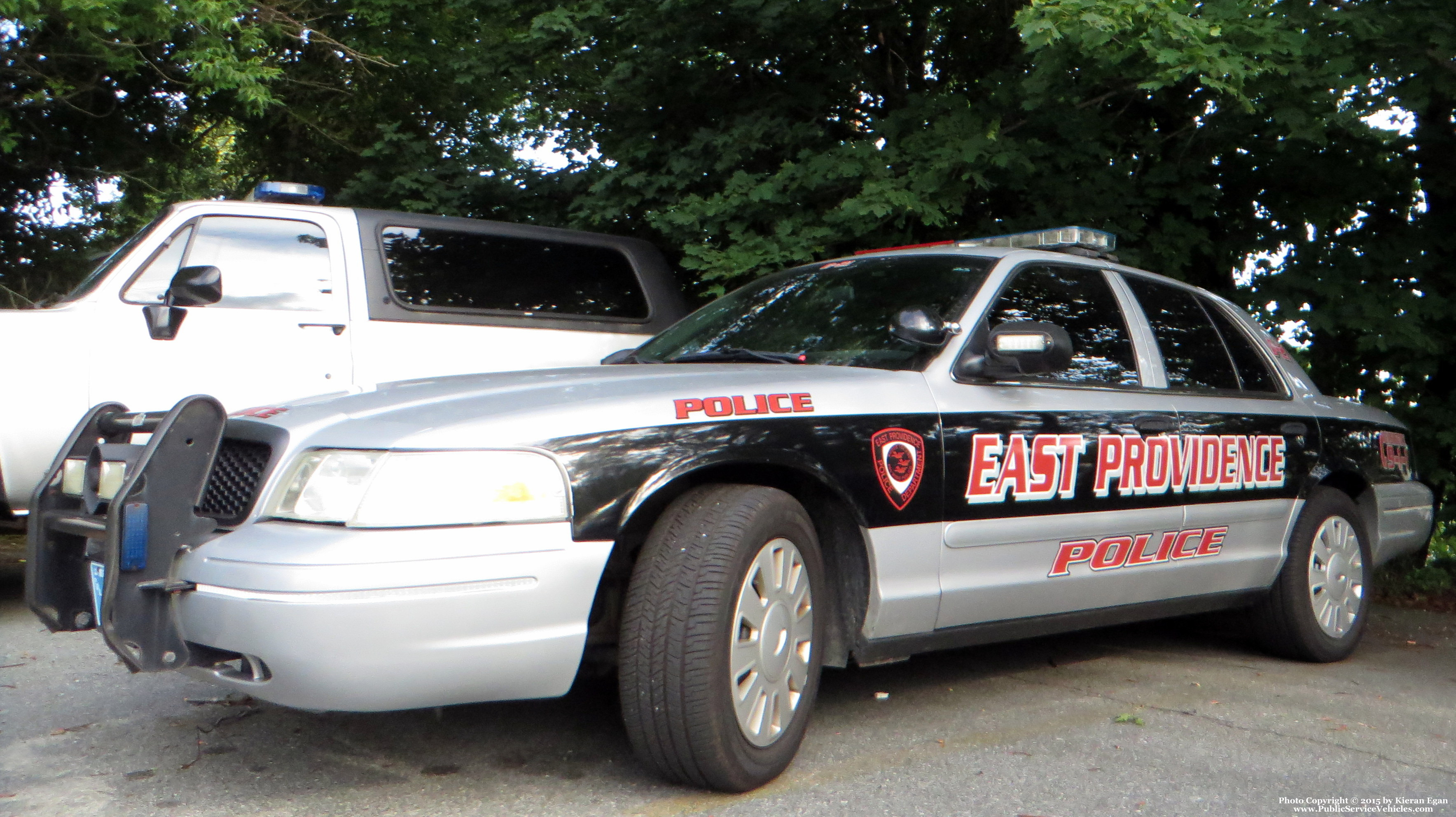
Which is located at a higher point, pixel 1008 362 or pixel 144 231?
pixel 144 231

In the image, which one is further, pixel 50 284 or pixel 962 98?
pixel 50 284

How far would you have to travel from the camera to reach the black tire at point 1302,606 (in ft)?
16.8

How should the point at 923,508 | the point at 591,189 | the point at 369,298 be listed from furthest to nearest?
1. the point at 591,189
2. the point at 369,298
3. the point at 923,508

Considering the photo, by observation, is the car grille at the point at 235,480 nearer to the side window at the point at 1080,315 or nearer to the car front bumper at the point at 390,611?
the car front bumper at the point at 390,611

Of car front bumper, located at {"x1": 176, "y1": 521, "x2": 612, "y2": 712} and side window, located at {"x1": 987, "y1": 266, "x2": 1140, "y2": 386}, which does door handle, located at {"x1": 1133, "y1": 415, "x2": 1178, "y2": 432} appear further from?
car front bumper, located at {"x1": 176, "y1": 521, "x2": 612, "y2": 712}

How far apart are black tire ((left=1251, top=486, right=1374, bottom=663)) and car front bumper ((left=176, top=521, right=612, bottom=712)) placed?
131 inches

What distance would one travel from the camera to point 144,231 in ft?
Answer: 19.4

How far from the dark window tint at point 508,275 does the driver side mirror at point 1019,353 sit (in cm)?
345

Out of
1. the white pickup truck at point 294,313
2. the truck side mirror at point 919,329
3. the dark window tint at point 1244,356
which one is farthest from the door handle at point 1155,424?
the white pickup truck at point 294,313

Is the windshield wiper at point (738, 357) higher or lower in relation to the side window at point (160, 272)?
lower

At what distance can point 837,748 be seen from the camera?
12.1ft

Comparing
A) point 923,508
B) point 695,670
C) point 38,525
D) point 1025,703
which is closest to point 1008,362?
point 923,508

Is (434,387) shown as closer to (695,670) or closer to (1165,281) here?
(695,670)

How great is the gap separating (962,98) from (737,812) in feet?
17.7
